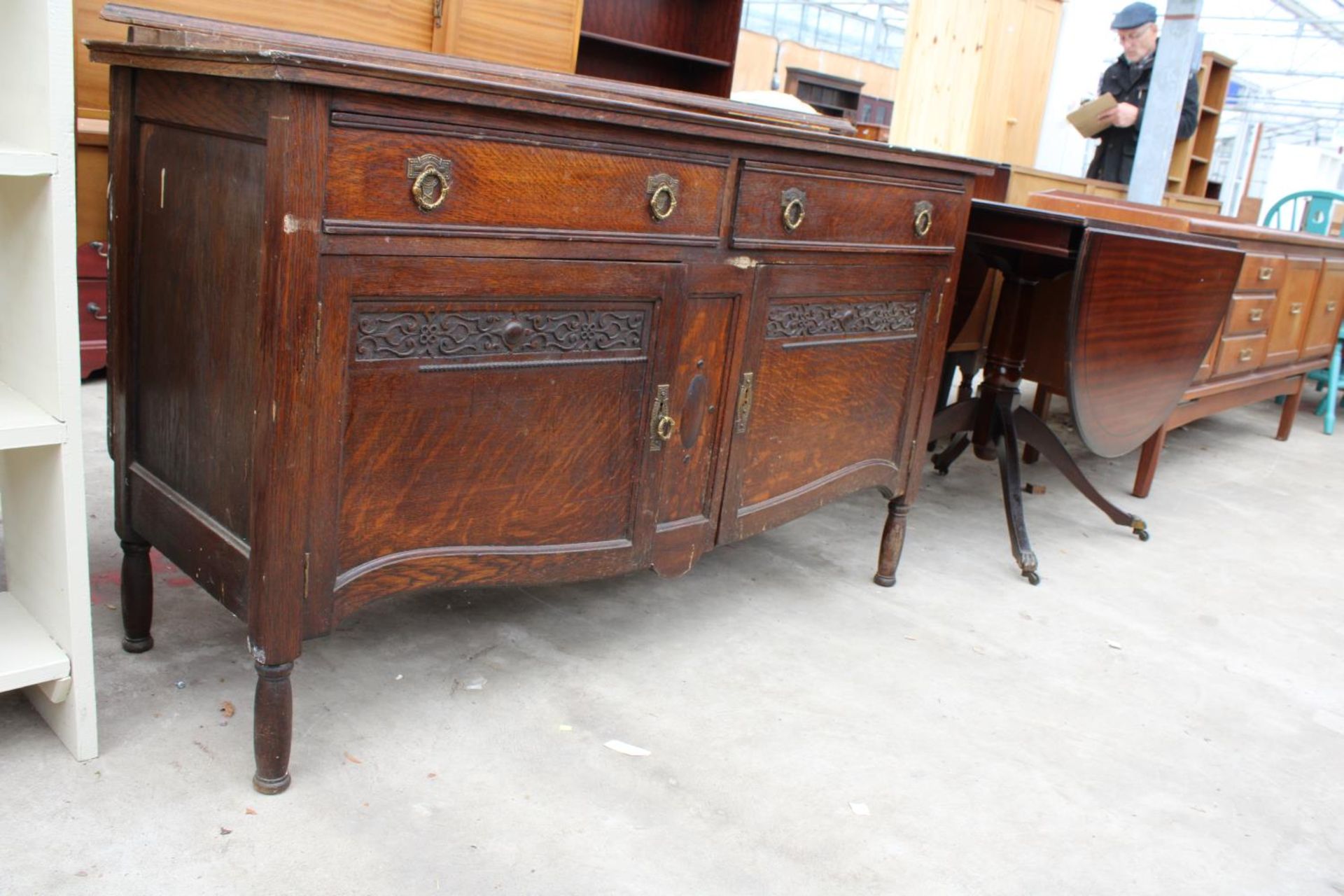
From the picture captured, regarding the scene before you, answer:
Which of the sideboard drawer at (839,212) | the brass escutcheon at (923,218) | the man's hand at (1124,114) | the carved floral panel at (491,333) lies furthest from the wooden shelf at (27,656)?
the man's hand at (1124,114)

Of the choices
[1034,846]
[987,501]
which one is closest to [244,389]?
[1034,846]

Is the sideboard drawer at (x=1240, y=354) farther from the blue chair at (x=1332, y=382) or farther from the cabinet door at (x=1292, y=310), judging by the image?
the blue chair at (x=1332, y=382)

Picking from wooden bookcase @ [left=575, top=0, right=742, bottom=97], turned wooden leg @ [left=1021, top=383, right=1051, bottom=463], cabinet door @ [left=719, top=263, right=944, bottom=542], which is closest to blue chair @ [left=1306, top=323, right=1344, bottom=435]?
turned wooden leg @ [left=1021, top=383, right=1051, bottom=463]

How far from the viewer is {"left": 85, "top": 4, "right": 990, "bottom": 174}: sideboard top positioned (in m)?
1.19

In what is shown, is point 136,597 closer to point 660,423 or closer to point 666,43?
point 660,423

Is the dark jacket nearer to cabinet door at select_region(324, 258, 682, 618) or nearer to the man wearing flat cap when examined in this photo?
the man wearing flat cap

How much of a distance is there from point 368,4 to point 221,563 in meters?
2.61

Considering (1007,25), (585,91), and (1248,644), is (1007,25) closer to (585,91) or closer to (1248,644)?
(1248,644)

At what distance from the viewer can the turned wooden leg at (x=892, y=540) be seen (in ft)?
7.86

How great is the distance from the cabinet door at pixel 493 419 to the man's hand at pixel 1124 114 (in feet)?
14.9

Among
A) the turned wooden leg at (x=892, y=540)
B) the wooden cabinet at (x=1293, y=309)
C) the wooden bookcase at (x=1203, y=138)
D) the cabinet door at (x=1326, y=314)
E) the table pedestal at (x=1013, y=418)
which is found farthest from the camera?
the wooden bookcase at (x=1203, y=138)

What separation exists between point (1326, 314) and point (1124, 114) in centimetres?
155

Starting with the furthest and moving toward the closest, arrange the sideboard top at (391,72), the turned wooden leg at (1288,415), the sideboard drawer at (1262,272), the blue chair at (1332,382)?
the blue chair at (1332,382) → the turned wooden leg at (1288,415) → the sideboard drawer at (1262,272) → the sideboard top at (391,72)

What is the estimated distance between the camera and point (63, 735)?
4.79 feet
